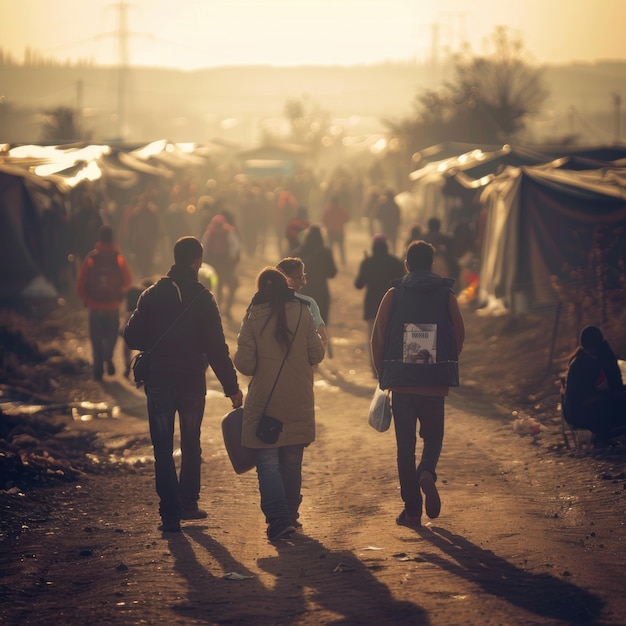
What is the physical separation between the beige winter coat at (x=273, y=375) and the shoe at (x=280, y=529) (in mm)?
472

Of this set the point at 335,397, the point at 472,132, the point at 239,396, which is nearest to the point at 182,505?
the point at 239,396

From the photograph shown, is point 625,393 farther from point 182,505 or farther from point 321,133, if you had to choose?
point 321,133

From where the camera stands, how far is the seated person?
9156mm

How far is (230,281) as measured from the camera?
59.8 ft

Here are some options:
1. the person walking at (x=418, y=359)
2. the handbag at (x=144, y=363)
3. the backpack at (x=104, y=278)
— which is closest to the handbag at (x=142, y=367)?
the handbag at (x=144, y=363)

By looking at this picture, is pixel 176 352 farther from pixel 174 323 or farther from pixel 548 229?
pixel 548 229

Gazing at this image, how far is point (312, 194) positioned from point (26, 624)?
3634cm

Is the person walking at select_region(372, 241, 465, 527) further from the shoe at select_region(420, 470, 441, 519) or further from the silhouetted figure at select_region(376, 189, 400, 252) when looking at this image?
the silhouetted figure at select_region(376, 189, 400, 252)

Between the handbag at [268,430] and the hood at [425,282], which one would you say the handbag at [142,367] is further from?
the hood at [425,282]

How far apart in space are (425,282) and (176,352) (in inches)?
63.1

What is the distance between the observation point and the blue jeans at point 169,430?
24.1ft

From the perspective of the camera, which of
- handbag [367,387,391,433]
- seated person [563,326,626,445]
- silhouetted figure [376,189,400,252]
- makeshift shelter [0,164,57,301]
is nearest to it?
handbag [367,387,391,433]

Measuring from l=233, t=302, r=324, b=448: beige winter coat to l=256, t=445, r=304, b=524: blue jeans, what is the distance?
4.5 inches

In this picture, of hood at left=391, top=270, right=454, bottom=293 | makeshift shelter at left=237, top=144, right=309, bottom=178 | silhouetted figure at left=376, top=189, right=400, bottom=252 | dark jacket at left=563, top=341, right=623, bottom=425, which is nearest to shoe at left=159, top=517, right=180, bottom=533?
hood at left=391, top=270, right=454, bottom=293
